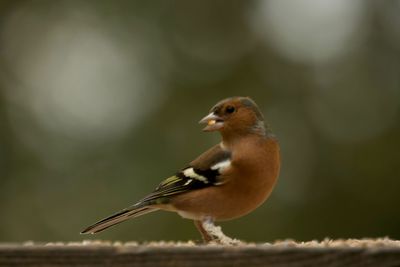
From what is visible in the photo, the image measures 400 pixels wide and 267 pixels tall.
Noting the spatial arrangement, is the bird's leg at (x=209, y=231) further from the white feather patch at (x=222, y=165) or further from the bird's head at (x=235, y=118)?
the bird's head at (x=235, y=118)

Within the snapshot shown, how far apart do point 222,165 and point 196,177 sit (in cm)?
26

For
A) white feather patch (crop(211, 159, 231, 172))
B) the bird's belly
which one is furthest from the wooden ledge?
white feather patch (crop(211, 159, 231, 172))

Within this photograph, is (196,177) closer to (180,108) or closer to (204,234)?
(204,234)

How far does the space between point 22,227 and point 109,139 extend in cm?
183

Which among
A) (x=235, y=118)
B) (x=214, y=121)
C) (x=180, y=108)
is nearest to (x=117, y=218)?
(x=214, y=121)

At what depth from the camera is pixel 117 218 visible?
19.6ft

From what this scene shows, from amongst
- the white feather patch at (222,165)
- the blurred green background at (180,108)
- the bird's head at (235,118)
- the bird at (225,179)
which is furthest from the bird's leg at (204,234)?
the blurred green background at (180,108)

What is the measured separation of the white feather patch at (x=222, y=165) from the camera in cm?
608

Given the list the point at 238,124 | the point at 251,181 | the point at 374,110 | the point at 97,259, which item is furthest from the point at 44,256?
the point at 374,110

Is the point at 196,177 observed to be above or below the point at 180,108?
below

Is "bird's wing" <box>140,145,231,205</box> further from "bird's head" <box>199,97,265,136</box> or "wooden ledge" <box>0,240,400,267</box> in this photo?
"wooden ledge" <box>0,240,400,267</box>

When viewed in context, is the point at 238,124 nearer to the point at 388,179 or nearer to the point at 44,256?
the point at 44,256

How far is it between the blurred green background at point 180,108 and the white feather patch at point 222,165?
5780mm

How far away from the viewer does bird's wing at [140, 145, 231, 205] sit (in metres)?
6.13
